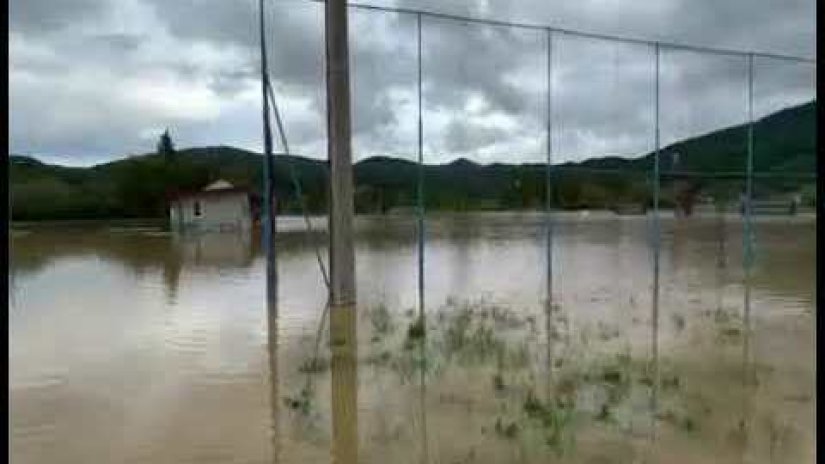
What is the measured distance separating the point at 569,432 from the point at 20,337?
4839 millimetres

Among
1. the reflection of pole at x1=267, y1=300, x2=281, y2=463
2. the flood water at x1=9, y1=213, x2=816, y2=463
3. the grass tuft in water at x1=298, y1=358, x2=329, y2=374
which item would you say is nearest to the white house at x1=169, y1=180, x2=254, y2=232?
the flood water at x1=9, y1=213, x2=816, y2=463

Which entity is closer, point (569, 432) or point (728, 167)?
point (569, 432)

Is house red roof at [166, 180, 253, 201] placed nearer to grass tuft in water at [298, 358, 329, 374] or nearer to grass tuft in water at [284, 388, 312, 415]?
grass tuft in water at [298, 358, 329, 374]

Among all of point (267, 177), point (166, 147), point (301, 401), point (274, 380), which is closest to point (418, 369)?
point (274, 380)

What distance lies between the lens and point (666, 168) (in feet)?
43.7

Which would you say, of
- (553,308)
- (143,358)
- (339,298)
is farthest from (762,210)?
(143,358)

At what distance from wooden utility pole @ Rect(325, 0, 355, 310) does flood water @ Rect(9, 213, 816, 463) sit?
44cm

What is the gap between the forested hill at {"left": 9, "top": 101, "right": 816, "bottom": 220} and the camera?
13.4 metres

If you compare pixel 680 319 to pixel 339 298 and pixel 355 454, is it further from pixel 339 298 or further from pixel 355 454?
pixel 355 454

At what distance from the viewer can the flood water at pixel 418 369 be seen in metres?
4.24

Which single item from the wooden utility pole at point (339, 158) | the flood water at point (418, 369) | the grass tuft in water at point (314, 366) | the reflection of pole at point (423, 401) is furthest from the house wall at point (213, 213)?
the grass tuft in water at point (314, 366)

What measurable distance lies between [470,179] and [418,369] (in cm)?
945

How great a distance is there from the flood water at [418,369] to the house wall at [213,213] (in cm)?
1231

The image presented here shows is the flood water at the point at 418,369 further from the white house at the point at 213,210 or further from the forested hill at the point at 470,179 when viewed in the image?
the white house at the point at 213,210
